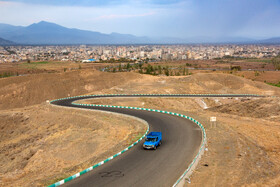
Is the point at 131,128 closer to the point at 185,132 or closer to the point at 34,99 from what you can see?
the point at 185,132

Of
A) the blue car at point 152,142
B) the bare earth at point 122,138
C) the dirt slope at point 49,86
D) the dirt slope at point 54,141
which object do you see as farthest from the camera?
the dirt slope at point 49,86

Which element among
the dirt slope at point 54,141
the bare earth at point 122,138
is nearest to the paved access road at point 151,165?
the bare earth at point 122,138

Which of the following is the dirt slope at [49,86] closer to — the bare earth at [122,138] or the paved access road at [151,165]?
the bare earth at [122,138]

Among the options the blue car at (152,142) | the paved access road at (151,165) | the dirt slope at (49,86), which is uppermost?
the blue car at (152,142)

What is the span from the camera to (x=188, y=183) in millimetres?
19750

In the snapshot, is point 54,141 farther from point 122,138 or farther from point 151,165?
point 151,165

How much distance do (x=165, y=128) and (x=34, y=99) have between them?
62.6m

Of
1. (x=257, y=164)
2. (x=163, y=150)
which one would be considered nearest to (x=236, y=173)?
(x=257, y=164)

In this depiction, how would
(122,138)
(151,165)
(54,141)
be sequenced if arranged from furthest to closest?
(54,141) → (122,138) → (151,165)

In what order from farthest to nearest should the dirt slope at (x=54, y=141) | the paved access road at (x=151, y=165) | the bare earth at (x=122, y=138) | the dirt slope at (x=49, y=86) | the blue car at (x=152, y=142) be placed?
the dirt slope at (x=49, y=86) → the blue car at (x=152, y=142) → the dirt slope at (x=54, y=141) → the bare earth at (x=122, y=138) → the paved access road at (x=151, y=165)

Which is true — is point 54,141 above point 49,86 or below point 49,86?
below

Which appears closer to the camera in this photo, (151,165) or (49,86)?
(151,165)

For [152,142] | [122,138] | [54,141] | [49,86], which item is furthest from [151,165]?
[49,86]

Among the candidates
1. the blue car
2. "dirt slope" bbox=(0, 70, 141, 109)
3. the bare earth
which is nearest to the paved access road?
the blue car
